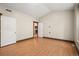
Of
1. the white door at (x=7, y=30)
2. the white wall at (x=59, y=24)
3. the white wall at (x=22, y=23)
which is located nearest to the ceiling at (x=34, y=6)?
the white wall at (x=22, y=23)

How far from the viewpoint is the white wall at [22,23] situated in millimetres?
5895

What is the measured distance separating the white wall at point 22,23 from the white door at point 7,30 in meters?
0.41

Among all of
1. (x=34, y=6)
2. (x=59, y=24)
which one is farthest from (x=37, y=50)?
(x=59, y=24)

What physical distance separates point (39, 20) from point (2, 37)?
539cm

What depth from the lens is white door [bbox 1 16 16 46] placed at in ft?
16.5

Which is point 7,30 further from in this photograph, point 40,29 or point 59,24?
point 59,24

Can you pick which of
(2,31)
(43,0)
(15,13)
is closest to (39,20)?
(15,13)

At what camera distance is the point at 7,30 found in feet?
17.5

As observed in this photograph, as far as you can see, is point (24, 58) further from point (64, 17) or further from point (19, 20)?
point (64, 17)

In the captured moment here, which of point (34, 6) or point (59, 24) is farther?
point (59, 24)

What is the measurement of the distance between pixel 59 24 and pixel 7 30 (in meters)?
4.95

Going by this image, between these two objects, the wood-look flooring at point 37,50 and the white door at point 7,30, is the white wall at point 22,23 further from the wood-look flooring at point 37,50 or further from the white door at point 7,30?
the wood-look flooring at point 37,50

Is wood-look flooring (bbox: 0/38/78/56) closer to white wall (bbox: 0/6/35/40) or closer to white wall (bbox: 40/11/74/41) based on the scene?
white wall (bbox: 0/6/35/40)

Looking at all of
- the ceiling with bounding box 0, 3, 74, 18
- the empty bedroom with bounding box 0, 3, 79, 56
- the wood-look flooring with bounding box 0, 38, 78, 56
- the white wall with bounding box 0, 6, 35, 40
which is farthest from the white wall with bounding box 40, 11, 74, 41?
the wood-look flooring with bounding box 0, 38, 78, 56
